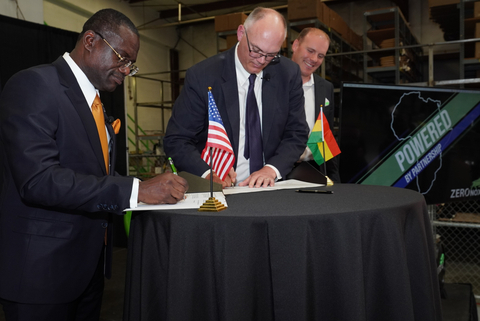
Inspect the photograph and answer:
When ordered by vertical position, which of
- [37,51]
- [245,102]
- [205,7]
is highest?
[205,7]

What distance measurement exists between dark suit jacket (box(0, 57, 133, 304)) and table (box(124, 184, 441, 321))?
0.22 m

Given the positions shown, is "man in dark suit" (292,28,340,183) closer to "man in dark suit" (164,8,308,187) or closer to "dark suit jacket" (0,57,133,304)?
"man in dark suit" (164,8,308,187)

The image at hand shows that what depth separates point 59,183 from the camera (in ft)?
3.95

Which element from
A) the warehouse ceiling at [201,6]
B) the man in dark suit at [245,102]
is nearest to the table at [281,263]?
the man in dark suit at [245,102]

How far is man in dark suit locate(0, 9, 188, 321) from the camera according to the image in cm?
121

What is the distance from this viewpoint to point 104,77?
1460 millimetres

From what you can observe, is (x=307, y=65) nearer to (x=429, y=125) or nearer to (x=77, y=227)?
(x=429, y=125)

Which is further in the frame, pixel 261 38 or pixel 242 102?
Result: pixel 242 102

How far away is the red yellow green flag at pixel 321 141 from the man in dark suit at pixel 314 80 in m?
0.78

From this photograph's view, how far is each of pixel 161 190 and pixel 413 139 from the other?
2501 mm

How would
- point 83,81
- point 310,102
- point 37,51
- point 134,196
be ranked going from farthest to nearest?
point 37,51
point 310,102
point 83,81
point 134,196

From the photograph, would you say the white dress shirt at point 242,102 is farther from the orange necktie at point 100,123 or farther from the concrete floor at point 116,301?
the concrete floor at point 116,301

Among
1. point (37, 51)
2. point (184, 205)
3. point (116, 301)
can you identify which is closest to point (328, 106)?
point (184, 205)

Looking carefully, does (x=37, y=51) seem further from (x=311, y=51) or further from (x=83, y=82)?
(x=83, y=82)
